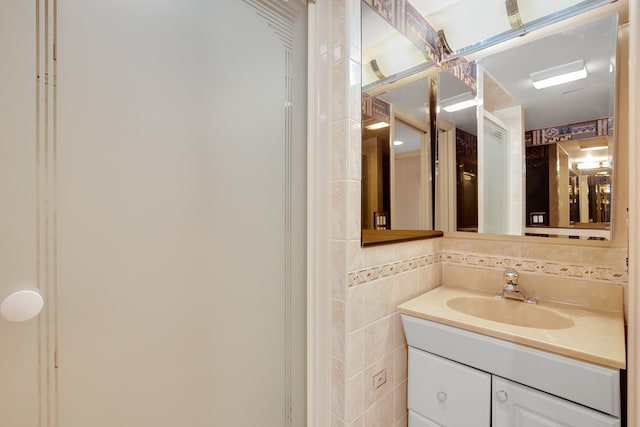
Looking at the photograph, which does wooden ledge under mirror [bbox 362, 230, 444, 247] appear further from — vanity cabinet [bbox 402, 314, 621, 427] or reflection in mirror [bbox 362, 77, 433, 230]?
vanity cabinet [bbox 402, 314, 621, 427]

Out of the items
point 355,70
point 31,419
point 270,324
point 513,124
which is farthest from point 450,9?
point 31,419

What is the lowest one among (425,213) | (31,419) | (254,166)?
(31,419)

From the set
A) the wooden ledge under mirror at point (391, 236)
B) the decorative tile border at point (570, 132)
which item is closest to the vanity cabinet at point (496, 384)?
the wooden ledge under mirror at point (391, 236)

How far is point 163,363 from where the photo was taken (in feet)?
2.45

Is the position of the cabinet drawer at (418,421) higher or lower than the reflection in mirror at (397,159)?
lower

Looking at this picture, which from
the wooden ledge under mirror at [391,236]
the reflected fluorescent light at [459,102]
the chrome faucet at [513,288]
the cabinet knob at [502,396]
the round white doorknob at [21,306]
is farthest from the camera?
the reflected fluorescent light at [459,102]

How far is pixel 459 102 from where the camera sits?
155cm

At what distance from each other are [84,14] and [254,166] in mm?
511

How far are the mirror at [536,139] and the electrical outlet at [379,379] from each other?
845 mm

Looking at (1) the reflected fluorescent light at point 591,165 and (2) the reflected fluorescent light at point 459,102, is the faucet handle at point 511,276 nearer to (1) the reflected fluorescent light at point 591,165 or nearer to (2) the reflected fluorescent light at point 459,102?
(1) the reflected fluorescent light at point 591,165

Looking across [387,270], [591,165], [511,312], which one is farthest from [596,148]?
[387,270]

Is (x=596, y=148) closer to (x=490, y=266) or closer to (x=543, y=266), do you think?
(x=543, y=266)

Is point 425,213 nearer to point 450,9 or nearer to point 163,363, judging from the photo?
point 450,9

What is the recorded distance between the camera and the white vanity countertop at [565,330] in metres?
0.84
